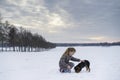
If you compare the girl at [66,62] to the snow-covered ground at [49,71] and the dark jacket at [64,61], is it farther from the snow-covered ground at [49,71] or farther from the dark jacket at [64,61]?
the snow-covered ground at [49,71]

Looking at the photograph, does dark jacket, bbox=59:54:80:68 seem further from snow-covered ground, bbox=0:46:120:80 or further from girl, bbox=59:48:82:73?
snow-covered ground, bbox=0:46:120:80

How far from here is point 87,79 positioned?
400 inches

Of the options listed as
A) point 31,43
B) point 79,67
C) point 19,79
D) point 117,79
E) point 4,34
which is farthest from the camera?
point 31,43

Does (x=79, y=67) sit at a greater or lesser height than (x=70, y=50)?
lesser

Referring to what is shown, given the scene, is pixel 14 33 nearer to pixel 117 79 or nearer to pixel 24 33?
pixel 24 33

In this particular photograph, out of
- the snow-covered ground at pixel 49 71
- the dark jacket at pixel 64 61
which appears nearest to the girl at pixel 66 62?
the dark jacket at pixel 64 61

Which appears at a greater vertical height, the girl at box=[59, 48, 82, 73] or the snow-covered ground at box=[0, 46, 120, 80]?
the girl at box=[59, 48, 82, 73]

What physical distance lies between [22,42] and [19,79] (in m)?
80.6

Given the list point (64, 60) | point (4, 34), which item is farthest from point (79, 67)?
point (4, 34)

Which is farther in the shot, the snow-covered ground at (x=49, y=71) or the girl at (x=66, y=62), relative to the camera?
the girl at (x=66, y=62)

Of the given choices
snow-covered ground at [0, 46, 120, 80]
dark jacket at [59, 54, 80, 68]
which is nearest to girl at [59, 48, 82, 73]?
dark jacket at [59, 54, 80, 68]

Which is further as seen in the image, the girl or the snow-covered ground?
the girl

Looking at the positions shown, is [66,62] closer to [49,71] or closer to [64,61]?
[64,61]

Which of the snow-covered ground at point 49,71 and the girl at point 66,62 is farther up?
the girl at point 66,62
